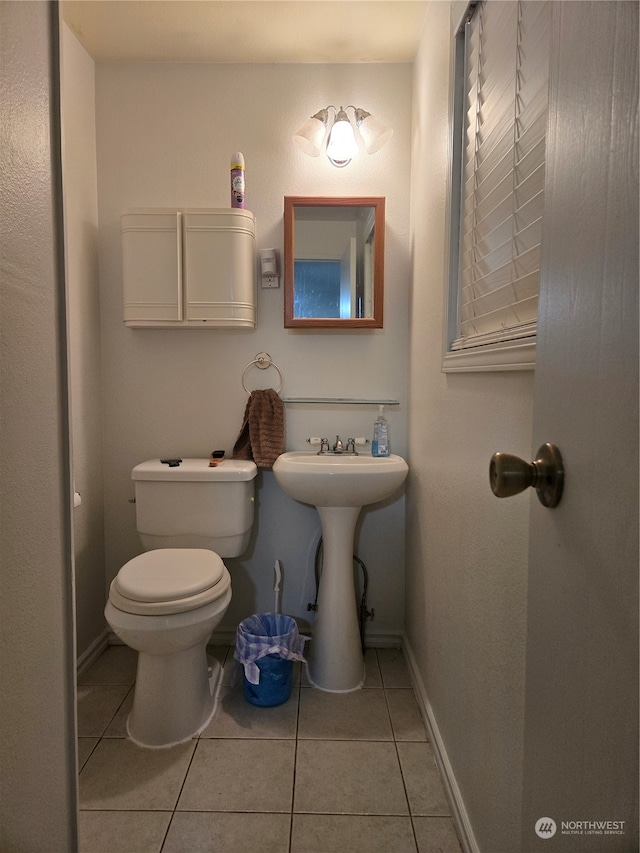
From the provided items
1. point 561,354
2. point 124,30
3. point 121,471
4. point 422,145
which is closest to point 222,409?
point 121,471

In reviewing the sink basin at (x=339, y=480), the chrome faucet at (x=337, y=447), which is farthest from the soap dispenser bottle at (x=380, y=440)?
the sink basin at (x=339, y=480)

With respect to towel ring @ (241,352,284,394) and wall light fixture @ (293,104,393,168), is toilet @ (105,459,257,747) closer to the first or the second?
towel ring @ (241,352,284,394)

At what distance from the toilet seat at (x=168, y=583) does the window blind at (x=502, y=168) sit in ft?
3.50

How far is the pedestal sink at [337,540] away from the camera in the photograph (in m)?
1.78

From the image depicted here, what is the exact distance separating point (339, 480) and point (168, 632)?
719 mm

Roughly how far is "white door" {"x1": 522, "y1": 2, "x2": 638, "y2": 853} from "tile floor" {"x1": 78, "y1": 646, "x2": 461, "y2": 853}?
92 centimetres

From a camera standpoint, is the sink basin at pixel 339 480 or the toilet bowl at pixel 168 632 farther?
the sink basin at pixel 339 480

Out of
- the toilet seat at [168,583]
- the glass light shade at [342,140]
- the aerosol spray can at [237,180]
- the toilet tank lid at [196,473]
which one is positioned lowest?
the toilet seat at [168,583]

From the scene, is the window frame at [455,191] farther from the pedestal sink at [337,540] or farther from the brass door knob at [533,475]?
the brass door knob at [533,475]

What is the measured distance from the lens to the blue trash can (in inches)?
68.8

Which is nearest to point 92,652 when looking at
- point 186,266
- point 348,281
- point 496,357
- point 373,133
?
point 186,266

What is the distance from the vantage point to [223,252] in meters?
1.96

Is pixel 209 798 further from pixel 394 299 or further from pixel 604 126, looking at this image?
pixel 394 299

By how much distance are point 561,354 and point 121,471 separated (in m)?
2.03
